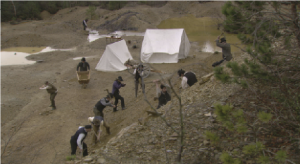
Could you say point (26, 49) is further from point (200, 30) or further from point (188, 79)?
point (200, 30)

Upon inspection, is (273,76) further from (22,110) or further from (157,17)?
(157,17)

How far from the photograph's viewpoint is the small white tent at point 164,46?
1559 cm

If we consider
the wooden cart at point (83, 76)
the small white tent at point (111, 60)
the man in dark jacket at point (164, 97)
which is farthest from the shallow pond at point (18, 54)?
the man in dark jacket at point (164, 97)

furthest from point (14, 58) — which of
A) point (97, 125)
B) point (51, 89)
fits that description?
point (97, 125)

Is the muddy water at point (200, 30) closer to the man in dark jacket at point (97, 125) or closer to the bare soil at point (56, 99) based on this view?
the bare soil at point (56, 99)

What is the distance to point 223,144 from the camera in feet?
13.2

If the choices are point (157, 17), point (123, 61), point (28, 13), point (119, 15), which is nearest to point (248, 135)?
point (123, 61)

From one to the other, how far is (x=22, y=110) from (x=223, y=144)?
8619 mm

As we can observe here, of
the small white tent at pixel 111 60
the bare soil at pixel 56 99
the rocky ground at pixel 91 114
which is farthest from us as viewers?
the small white tent at pixel 111 60

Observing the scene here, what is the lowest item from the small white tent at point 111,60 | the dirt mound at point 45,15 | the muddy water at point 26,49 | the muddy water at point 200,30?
the small white tent at point 111,60

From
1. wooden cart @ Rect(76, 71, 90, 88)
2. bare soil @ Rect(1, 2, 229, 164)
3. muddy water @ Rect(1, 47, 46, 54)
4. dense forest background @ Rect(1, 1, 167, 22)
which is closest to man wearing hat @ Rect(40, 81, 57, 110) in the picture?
bare soil @ Rect(1, 2, 229, 164)

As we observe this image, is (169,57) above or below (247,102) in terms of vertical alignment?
above

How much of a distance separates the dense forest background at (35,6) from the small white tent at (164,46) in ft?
86.2

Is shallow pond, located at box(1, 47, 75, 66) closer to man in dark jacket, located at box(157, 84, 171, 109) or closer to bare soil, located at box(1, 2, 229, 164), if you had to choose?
bare soil, located at box(1, 2, 229, 164)
